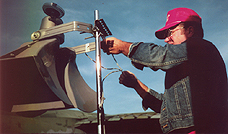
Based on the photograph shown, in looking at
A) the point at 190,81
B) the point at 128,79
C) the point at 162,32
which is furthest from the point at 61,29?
the point at 190,81

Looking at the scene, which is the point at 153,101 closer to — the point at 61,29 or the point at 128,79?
the point at 128,79

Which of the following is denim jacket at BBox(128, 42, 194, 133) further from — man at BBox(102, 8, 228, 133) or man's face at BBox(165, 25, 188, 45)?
man's face at BBox(165, 25, 188, 45)

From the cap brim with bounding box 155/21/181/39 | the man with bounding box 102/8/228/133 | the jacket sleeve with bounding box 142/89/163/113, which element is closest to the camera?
the man with bounding box 102/8/228/133

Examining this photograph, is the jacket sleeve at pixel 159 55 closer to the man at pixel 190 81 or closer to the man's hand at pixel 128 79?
the man at pixel 190 81

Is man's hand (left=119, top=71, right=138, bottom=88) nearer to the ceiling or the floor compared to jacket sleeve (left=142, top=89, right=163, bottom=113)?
nearer to the ceiling

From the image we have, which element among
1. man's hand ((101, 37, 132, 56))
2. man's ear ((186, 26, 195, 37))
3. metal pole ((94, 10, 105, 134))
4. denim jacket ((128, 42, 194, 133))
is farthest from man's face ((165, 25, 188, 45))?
metal pole ((94, 10, 105, 134))

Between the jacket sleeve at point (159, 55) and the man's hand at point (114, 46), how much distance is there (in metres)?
0.15

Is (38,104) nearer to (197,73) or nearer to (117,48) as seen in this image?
(117,48)

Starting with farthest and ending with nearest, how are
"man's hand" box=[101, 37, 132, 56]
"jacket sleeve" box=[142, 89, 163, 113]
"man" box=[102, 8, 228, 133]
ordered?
"jacket sleeve" box=[142, 89, 163, 113], "man's hand" box=[101, 37, 132, 56], "man" box=[102, 8, 228, 133]

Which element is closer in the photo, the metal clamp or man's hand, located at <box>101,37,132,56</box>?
man's hand, located at <box>101,37,132,56</box>

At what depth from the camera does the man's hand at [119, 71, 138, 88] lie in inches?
118

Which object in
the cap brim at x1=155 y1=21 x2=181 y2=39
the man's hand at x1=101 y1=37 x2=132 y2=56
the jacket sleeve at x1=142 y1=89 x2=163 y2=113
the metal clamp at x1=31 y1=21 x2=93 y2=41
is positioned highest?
the metal clamp at x1=31 y1=21 x2=93 y2=41

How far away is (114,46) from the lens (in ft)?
7.63

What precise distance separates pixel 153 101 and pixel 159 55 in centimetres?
113
